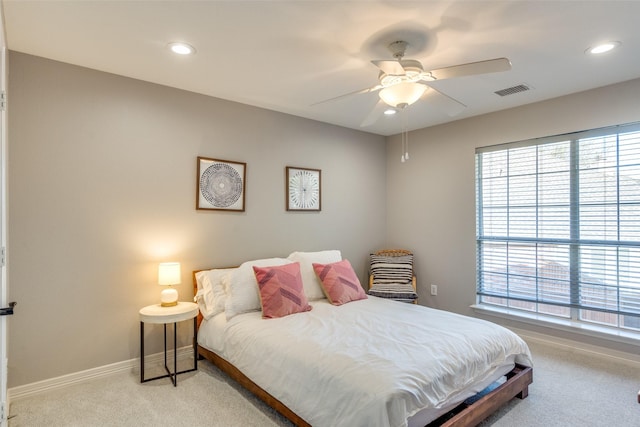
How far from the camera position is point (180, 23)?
223cm

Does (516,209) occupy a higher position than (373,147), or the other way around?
(373,147)

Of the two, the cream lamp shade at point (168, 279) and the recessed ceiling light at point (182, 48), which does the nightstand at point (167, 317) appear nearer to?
the cream lamp shade at point (168, 279)

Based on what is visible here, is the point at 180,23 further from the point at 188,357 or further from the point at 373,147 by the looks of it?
the point at 373,147

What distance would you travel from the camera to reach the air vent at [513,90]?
3.33 metres

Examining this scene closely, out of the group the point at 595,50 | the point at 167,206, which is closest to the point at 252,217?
the point at 167,206

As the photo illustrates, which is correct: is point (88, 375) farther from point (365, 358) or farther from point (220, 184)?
point (365, 358)

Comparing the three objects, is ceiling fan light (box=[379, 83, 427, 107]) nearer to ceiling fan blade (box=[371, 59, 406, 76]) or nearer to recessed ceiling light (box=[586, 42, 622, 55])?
ceiling fan blade (box=[371, 59, 406, 76])

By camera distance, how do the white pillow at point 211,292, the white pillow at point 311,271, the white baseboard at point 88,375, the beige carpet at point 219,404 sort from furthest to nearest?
the white pillow at point 311,271, the white pillow at point 211,292, the white baseboard at point 88,375, the beige carpet at point 219,404

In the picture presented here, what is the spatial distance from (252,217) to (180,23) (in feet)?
6.84

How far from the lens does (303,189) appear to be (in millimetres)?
4316

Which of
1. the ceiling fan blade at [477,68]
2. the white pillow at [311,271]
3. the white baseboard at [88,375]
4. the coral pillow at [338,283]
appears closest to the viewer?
the ceiling fan blade at [477,68]

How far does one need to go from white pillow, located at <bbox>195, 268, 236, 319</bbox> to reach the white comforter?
0.26 metres

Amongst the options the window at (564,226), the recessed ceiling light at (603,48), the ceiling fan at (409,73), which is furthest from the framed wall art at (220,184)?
the recessed ceiling light at (603,48)

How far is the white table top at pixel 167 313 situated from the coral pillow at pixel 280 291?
0.62 meters
